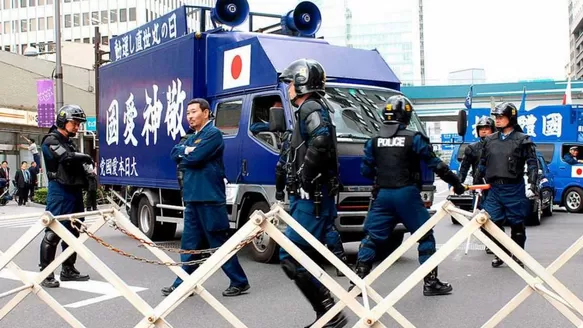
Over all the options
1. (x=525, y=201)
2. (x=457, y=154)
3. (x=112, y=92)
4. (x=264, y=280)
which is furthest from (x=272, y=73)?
(x=457, y=154)

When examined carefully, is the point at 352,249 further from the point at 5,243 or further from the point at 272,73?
the point at 5,243

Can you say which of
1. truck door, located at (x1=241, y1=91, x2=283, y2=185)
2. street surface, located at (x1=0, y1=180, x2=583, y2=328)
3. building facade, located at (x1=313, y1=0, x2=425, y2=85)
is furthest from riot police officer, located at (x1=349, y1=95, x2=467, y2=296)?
building facade, located at (x1=313, y1=0, x2=425, y2=85)

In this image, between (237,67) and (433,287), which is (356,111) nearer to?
(237,67)

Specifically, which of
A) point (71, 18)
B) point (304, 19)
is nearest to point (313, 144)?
point (304, 19)

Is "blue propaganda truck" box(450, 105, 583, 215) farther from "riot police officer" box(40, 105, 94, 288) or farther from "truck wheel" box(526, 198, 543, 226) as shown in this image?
"riot police officer" box(40, 105, 94, 288)

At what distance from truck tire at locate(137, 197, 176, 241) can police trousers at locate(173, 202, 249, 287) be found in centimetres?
417

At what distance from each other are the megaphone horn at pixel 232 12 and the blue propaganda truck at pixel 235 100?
0.5 inches

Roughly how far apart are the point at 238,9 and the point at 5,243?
5.97m

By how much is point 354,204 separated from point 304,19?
343cm

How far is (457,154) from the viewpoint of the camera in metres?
15.9

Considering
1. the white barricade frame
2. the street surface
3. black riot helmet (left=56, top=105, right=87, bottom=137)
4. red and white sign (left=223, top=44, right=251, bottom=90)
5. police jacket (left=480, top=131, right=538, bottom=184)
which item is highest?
red and white sign (left=223, top=44, right=251, bottom=90)

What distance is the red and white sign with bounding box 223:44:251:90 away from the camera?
338 inches

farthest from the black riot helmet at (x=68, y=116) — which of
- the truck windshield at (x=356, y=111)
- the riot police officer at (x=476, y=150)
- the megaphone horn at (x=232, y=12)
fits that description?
the riot police officer at (x=476, y=150)

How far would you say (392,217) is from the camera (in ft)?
20.5
